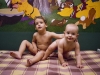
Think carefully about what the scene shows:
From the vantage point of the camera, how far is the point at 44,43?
1.81 metres

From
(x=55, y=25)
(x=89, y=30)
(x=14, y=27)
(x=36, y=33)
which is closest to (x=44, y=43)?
(x=36, y=33)

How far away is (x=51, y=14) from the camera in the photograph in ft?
6.43

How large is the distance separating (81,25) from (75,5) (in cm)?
27

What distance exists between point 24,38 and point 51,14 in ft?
1.55

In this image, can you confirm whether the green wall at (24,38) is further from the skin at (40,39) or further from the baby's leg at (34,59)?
the baby's leg at (34,59)

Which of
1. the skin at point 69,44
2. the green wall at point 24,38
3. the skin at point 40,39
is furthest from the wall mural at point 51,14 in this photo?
the skin at point 69,44

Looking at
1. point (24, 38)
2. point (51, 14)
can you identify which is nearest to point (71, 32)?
point (51, 14)

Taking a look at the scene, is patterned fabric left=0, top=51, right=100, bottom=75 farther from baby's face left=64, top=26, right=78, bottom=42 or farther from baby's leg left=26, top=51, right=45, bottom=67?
baby's face left=64, top=26, right=78, bottom=42

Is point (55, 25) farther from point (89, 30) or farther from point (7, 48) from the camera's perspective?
point (7, 48)

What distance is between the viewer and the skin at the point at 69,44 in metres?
1.39

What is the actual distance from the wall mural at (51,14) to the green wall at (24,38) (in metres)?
0.05

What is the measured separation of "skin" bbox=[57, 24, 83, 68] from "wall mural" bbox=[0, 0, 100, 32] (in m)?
0.49

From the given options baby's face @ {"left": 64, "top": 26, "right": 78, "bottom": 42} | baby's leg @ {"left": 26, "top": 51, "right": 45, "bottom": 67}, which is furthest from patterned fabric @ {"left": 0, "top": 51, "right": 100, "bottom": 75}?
baby's face @ {"left": 64, "top": 26, "right": 78, "bottom": 42}

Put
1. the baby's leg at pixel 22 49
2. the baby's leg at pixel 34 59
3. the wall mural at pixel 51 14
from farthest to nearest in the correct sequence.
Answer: the wall mural at pixel 51 14 < the baby's leg at pixel 22 49 < the baby's leg at pixel 34 59
